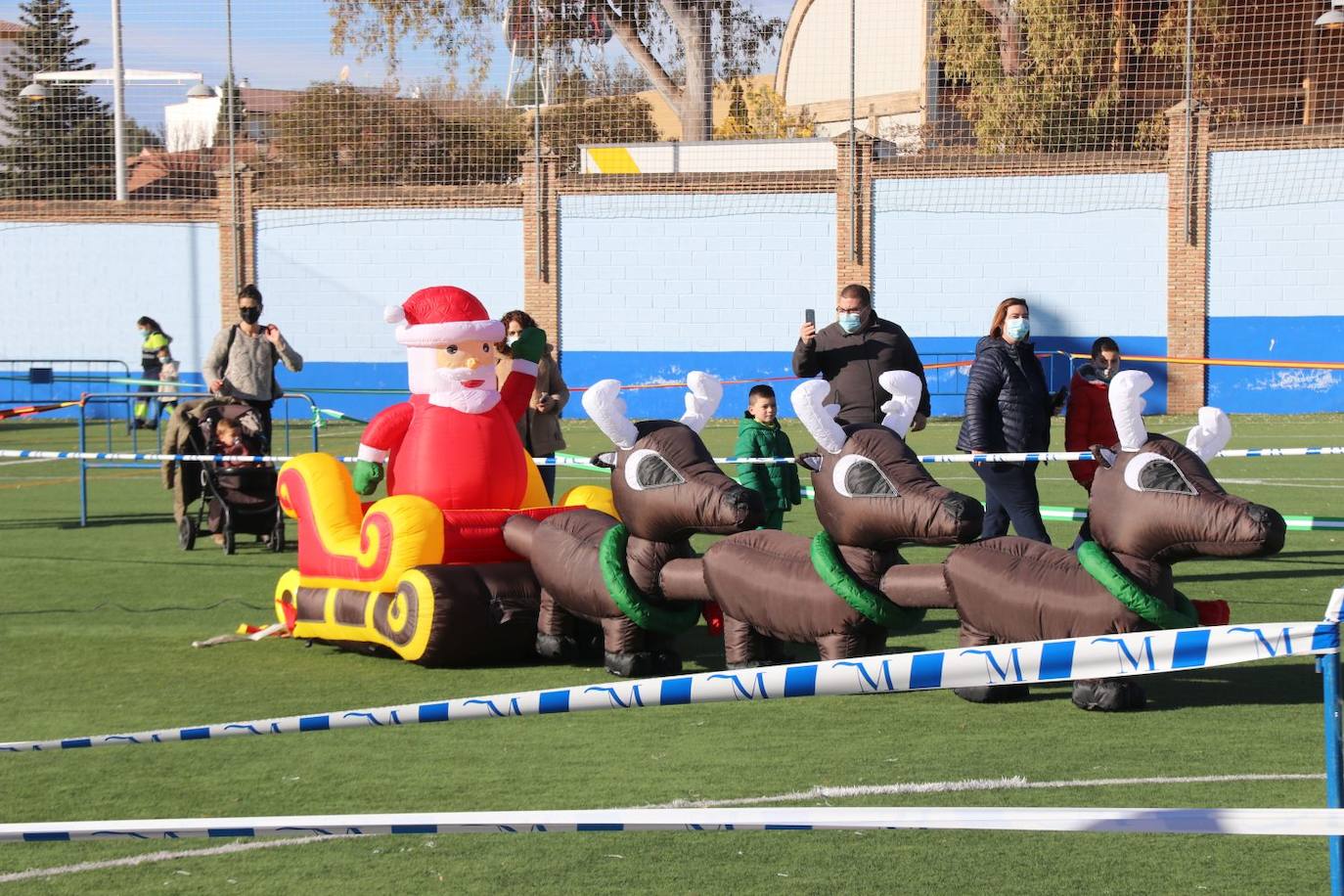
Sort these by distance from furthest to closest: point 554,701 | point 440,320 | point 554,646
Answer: point 440,320 → point 554,646 → point 554,701

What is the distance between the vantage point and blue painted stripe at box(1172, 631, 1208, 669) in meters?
3.43

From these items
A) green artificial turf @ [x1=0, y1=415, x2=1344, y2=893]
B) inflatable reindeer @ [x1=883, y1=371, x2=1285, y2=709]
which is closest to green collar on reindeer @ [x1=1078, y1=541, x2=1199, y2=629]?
inflatable reindeer @ [x1=883, y1=371, x2=1285, y2=709]

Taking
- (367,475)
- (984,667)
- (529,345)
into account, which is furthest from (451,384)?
(984,667)

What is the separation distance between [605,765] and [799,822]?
3217 mm

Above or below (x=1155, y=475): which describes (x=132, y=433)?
below

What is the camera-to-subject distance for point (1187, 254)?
2928cm

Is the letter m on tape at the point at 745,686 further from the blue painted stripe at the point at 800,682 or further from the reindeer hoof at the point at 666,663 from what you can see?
the reindeer hoof at the point at 666,663

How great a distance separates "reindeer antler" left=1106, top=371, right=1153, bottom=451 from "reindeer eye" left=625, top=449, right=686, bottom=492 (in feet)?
6.41

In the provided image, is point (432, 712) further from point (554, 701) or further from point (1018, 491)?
point (1018, 491)

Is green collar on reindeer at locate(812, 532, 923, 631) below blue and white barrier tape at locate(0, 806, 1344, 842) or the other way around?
below

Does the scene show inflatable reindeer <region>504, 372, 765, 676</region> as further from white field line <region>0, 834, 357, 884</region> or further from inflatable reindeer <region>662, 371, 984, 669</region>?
white field line <region>0, 834, 357, 884</region>

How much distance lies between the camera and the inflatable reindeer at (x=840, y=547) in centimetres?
703

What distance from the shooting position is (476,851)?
5223 millimetres

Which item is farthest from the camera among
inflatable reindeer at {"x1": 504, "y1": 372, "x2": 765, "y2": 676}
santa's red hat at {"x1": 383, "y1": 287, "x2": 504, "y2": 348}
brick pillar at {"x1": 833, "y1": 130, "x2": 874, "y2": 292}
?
brick pillar at {"x1": 833, "y1": 130, "x2": 874, "y2": 292}
